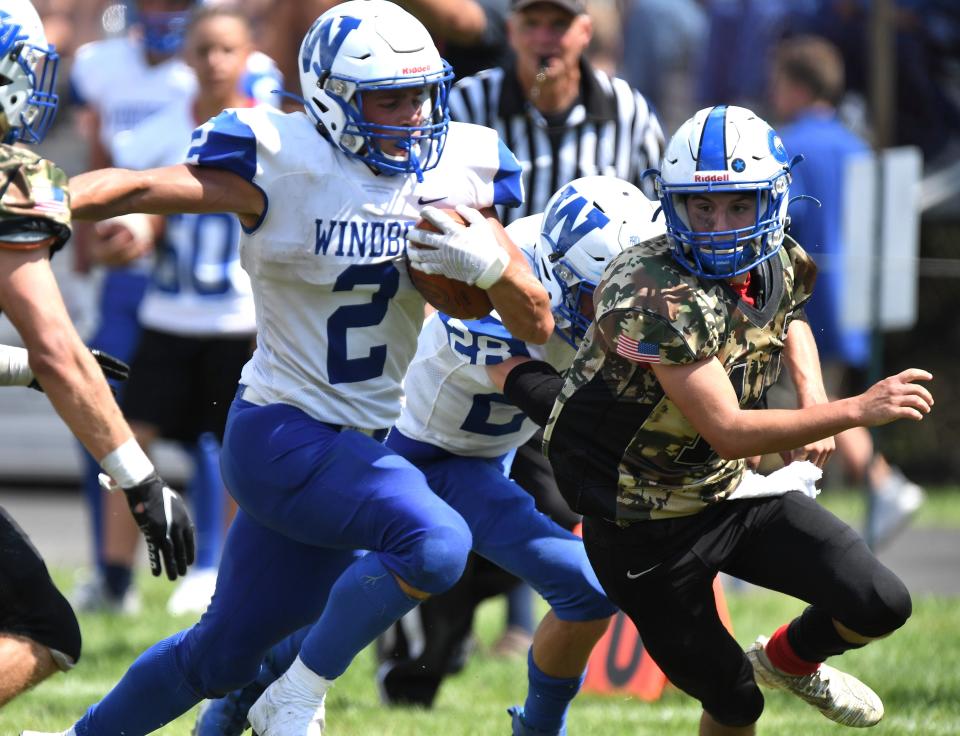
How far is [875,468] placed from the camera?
788cm

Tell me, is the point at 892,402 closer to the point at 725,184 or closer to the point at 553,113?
the point at 725,184

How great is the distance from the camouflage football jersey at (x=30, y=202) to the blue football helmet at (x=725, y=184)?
137 cm

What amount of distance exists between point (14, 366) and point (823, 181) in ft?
17.2

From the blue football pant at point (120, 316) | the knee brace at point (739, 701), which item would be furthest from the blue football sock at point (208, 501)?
the knee brace at point (739, 701)

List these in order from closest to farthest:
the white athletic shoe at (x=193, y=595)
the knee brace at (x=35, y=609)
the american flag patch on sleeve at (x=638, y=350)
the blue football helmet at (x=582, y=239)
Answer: the american flag patch on sleeve at (x=638, y=350)
the knee brace at (x=35, y=609)
the blue football helmet at (x=582, y=239)
the white athletic shoe at (x=193, y=595)

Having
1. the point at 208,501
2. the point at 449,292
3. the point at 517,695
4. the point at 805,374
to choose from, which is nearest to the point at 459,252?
the point at 449,292

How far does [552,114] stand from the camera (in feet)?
19.8

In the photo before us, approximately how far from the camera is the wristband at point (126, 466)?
378 cm

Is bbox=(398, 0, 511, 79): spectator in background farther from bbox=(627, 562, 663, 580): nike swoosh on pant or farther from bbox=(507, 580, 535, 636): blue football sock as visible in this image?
bbox=(627, 562, 663, 580): nike swoosh on pant

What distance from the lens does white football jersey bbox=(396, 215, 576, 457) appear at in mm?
4504

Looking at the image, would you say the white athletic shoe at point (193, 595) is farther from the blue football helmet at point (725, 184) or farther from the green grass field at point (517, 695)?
the blue football helmet at point (725, 184)

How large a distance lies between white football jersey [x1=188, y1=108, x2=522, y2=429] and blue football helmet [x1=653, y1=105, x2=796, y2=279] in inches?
21.9

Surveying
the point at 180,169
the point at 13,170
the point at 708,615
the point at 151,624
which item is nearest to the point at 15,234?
the point at 13,170

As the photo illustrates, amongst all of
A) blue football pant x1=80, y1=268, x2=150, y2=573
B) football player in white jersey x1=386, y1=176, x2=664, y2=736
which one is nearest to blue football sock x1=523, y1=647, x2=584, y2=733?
football player in white jersey x1=386, y1=176, x2=664, y2=736
